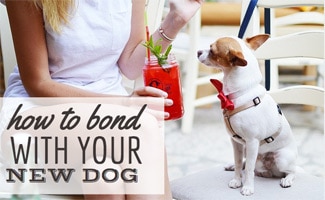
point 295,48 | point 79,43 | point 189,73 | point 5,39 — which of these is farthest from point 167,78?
point 189,73

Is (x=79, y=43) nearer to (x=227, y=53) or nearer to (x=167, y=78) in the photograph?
(x=167, y=78)

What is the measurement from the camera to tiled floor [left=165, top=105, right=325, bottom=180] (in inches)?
108

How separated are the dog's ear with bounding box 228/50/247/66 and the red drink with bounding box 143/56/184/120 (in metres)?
0.12

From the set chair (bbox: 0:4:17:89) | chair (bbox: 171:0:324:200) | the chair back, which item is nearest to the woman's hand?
chair (bbox: 171:0:324:200)

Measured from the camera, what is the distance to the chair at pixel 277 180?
4.09 feet

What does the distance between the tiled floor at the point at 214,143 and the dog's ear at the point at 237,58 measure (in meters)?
1.40

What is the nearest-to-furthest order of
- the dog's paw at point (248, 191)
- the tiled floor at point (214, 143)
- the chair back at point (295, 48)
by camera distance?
A: the dog's paw at point (248, 191) < the chair back at point (295, 48) < the tiled floor at point (214, 143)

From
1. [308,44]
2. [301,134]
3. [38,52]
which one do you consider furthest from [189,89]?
[38,52]

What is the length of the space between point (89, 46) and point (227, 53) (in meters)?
0.35

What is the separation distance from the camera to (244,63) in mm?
1113

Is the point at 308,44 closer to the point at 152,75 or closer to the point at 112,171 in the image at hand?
the point at 152,75

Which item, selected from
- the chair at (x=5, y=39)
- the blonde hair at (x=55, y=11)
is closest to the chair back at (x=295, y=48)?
the blonde hair at (x=55, y=11)

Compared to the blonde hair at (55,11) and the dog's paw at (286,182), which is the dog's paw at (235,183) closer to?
the dog's paw at (286,182)

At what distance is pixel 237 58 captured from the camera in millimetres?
1121
